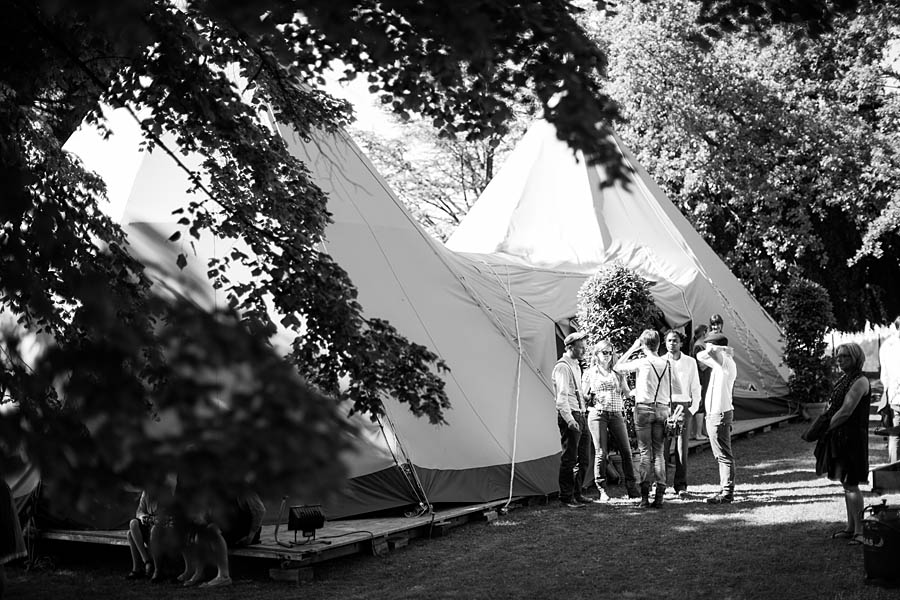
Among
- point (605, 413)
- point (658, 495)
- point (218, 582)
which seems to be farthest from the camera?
point (605, 413)

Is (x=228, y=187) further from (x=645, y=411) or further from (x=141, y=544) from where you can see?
(x=645, y=411)

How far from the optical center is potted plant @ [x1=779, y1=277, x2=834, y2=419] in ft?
54.9

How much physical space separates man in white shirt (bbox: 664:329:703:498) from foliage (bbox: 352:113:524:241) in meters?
17.8

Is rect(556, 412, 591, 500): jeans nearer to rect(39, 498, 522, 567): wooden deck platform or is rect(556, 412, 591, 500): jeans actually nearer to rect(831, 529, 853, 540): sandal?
rect(39, 498, 522, 567): wooden deck platform

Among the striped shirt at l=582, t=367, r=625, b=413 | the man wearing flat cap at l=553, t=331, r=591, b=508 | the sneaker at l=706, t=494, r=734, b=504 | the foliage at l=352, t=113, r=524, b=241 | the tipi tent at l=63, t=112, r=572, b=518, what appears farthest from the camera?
the foliage at l=352, t=113, r=524, b=241

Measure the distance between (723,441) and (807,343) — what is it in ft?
28.3

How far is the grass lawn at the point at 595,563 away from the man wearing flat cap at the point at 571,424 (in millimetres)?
325

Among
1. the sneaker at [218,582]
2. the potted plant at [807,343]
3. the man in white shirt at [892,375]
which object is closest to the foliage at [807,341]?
the potted plant at [807,343]

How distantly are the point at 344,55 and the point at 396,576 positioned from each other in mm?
4111

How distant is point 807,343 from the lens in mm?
16859

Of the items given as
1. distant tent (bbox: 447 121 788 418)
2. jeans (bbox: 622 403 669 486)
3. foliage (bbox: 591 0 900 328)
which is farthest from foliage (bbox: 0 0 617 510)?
foliage (bbox: 591 0 900 328)

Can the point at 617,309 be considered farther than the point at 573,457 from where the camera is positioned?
Yes

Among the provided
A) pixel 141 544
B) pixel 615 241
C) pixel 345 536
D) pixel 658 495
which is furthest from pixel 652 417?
pixel 615 241

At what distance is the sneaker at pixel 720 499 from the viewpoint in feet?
30.7
